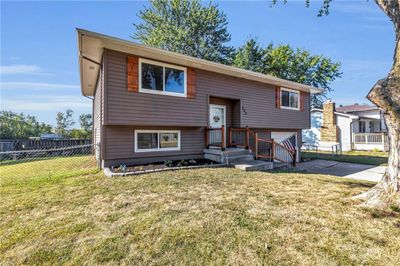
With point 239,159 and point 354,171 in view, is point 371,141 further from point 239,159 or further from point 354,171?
point 239,159

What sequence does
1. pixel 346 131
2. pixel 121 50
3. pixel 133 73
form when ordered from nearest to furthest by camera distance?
pixel 121 50 < pixel 133 73 < pixel 346 131

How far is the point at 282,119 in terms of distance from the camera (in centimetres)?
1199

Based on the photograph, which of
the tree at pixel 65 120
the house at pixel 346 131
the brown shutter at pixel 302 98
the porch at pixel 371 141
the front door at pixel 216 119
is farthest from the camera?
the tree at pixel 65 120

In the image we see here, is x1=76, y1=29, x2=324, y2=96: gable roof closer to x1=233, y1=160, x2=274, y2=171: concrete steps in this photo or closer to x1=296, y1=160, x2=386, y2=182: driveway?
x1=233, y1=160, x2=274, y2=171: concrete steps

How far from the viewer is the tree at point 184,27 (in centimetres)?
2212

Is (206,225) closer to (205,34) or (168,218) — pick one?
(168,218)

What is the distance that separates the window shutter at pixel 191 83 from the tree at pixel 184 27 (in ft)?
49.9

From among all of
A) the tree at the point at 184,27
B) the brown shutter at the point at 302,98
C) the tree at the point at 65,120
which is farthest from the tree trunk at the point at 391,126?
the tree at the point at 65,120

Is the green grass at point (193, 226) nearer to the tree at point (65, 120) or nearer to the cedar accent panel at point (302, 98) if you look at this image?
the cedar accent panel at point (302, 98)

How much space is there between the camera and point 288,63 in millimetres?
25422

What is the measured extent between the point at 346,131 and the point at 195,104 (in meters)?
17.5

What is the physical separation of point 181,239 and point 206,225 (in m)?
0.49

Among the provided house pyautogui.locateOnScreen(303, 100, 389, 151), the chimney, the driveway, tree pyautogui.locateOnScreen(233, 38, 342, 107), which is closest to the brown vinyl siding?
the driveway

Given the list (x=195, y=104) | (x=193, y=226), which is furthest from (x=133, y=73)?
(x=193, y=226)
